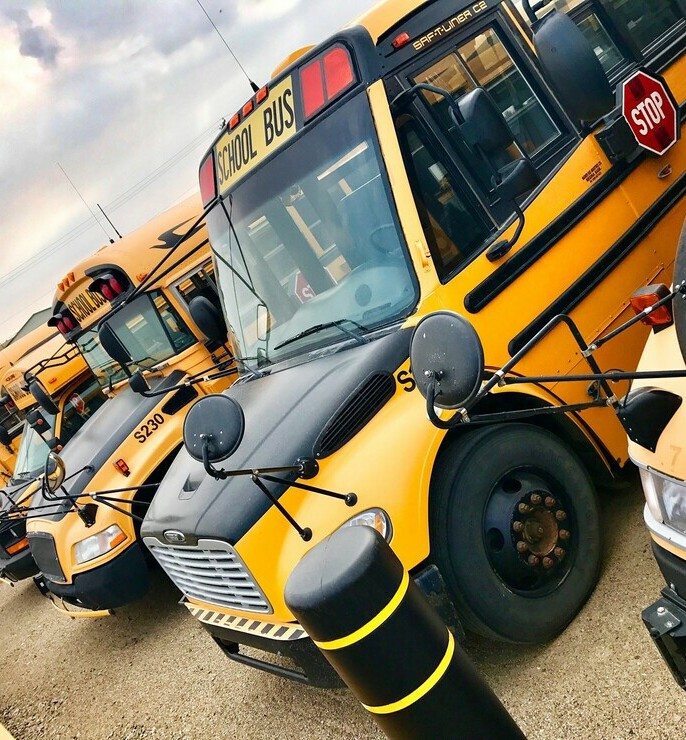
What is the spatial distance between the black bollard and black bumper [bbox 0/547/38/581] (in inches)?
274

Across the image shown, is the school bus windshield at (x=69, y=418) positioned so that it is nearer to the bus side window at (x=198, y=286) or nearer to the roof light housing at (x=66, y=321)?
the roof light housing at (x=66, y=321)

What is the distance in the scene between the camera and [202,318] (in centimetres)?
524

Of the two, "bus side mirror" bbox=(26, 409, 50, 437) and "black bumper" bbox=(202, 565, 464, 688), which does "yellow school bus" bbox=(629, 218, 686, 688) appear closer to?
"black bumper" bbox=(202, 565, 464, 688)

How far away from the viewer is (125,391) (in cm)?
704

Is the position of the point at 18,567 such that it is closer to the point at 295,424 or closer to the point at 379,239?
the point at 295,424

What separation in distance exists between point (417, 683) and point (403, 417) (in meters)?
1.32

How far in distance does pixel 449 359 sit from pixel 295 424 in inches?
44.7

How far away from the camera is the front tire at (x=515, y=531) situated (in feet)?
9.25

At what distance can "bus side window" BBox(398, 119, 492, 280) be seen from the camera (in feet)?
10.5

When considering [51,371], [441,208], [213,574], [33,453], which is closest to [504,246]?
[441,208]

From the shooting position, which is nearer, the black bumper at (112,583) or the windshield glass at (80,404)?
the black bumper at (112,583)

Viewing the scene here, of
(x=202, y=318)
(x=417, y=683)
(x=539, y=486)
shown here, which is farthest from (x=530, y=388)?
(x=202, y=318)

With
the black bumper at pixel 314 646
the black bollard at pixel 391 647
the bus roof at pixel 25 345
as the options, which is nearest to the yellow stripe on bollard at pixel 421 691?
the black bollard at pixel 391 647

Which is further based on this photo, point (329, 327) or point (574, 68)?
point (329, 327)
